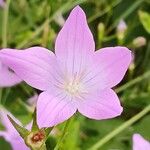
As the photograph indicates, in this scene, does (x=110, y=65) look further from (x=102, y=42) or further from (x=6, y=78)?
(x=102, y=42)

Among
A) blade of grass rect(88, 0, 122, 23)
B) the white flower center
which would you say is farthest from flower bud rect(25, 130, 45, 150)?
blade of grass rect(88, 0, 122, 23)

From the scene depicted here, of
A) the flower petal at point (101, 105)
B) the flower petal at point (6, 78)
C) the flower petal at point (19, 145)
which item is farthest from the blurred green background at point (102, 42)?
the flower petal at point (101, 105)

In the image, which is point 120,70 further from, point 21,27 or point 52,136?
point 21,27

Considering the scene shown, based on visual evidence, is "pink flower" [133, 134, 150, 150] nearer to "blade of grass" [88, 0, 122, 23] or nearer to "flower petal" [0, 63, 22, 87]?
"flower petal" [0, 63, 22, 87]

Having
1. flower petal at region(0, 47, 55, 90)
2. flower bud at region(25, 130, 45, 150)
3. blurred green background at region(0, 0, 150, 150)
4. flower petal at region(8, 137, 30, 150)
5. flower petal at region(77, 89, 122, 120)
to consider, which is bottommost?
blurred green background at region(0, 0, 150, 150)

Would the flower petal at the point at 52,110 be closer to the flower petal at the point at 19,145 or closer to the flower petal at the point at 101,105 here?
the flower petal at the point at 101,105

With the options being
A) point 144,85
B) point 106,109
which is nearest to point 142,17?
point 144,85

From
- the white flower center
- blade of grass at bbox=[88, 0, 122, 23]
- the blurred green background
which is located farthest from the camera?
blade of grass at bbox=[88, 0, 122, 23]
